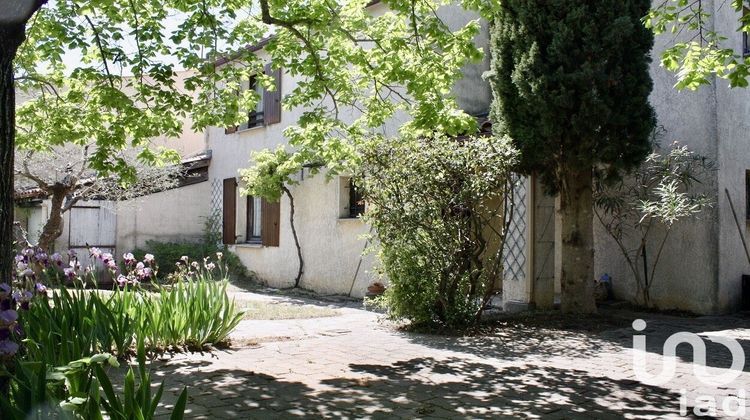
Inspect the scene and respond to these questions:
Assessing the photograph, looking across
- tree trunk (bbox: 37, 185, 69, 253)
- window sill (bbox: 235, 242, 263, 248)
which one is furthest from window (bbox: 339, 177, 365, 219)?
tree trunk (bbox: 37, 185, 69, 253)

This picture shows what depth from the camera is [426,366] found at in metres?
6.61

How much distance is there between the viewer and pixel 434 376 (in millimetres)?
6156

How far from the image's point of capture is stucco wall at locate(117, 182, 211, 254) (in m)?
18.2

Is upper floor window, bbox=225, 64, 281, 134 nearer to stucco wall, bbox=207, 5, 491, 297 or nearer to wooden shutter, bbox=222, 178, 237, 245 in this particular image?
stucco wall, bbox=207, 5, 491, 297

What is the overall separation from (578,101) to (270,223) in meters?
9.63

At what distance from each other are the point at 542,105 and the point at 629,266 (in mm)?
3760

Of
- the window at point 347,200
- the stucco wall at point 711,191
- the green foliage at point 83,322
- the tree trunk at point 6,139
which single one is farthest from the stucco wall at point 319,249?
the tree trunk at point 6,139

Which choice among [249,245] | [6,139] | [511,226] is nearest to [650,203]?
[511,226]

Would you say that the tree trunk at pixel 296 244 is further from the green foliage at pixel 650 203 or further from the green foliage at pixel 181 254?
the green foliage at pixel 650 203

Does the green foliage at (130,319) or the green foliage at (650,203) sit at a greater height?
the green foliage at (650,203)

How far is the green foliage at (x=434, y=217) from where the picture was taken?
28.4 feet

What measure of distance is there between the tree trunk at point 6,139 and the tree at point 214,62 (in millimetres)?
4603

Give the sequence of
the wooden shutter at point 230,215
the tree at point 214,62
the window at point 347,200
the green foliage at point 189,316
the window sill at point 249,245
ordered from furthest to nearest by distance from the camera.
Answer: the wooden shutter at point 230,215 → the window sill at point 249,245 → the window at point 347,200 → the tree at point 214,62 → the green foliage at point 189,316

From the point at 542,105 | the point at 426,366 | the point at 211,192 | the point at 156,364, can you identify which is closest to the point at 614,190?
the point at 542,105
